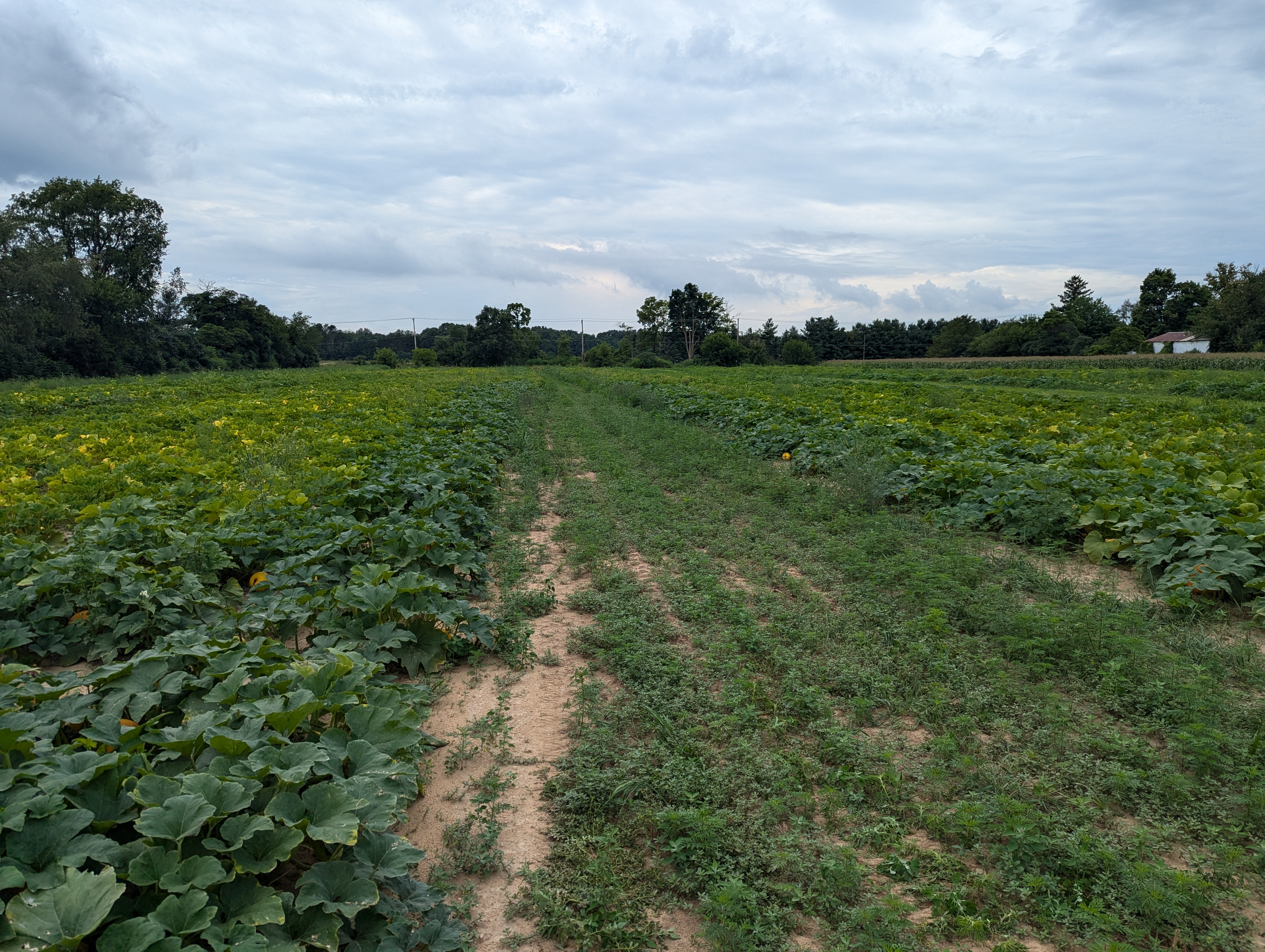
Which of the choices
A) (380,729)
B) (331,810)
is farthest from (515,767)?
(331,810)

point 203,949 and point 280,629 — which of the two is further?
point 280,629

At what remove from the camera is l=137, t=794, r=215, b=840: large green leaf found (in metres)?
2.00

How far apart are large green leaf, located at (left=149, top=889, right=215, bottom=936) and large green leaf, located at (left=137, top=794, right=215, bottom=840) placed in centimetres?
18

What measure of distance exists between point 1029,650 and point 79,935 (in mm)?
5025

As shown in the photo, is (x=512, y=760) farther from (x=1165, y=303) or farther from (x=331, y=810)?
(x=1165, y=303)

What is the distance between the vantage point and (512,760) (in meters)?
3.68

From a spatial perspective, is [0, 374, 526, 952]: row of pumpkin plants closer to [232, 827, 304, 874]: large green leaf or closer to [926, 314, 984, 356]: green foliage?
[232, 827, 304, 874]: large green leaf

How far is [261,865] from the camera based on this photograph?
81.7 inches

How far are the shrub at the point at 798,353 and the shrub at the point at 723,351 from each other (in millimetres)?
4699

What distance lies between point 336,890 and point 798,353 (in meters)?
68.8

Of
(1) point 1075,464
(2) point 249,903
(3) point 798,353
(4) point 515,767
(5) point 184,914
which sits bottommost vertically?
(4) point 515,767

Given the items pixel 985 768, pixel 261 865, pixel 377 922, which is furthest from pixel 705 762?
pixel 261 865

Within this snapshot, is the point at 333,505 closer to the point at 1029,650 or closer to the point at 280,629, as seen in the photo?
the point at 280,629

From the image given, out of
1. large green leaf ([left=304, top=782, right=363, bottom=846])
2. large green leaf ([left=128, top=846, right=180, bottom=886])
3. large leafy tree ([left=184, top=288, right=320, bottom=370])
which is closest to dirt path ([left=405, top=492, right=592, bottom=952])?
large green leaf ([left=304, top=782, right=363, bottom=846])
